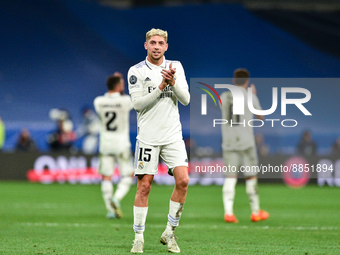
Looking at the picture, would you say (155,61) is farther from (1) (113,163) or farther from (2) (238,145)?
(1) (113,163)

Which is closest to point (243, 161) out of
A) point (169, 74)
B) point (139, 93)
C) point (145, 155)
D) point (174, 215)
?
point (174, 215)

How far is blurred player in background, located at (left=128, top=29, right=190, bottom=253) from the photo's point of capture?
529 centimetres

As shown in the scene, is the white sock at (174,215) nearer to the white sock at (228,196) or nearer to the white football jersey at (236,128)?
the white sock at (228,196)

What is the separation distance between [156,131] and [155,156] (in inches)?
9.9

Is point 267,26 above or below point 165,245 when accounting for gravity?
above

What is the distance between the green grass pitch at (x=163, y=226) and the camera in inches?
220

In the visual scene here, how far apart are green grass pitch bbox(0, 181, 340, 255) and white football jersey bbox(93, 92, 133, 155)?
1.21 meters

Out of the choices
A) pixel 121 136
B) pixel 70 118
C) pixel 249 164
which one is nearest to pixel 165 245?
pixel 249 164

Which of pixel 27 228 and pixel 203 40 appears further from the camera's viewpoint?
pixel 203 40

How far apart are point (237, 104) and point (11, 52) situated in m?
18.2

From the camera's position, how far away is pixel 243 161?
28.6 ft

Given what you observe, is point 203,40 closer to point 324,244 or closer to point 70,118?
point 70,118

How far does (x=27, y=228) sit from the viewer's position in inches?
288

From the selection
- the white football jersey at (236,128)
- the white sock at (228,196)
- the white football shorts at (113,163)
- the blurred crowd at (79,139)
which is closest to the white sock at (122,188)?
the white football shorts at (113,163)
